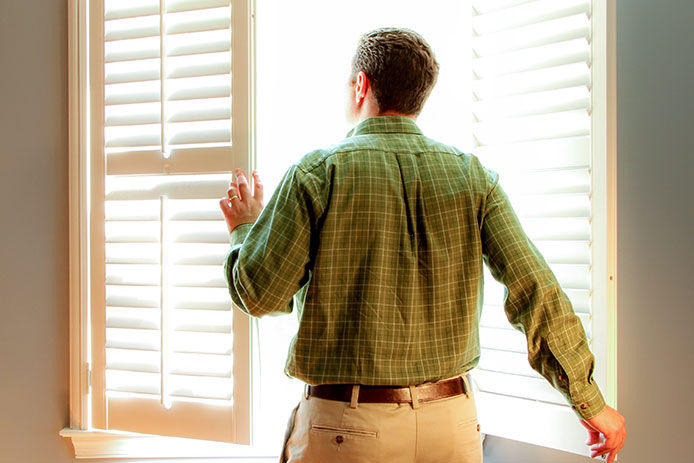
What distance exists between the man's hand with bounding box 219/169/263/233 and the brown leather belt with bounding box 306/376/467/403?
1.24 ft

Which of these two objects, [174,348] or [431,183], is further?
[174,348]

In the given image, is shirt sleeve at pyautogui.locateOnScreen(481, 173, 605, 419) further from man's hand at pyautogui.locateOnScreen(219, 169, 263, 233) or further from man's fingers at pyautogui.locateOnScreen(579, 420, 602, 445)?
man's hand at pyautogui.locateOnScreen(219, 169, 263, 233)

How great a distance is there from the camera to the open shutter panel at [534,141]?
1027 millimetres

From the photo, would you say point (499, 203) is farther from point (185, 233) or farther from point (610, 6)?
point (185, 233)

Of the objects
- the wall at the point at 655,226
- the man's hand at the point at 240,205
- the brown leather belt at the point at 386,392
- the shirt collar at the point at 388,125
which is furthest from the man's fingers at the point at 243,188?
the wall at the point at 655,226

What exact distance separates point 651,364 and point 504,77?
75cm

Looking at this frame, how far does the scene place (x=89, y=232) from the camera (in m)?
1.25

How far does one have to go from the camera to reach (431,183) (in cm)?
86

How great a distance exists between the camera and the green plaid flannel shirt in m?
0.83

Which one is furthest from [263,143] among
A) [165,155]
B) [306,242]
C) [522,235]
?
[522,235]

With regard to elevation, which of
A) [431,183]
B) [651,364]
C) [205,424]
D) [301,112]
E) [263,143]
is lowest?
[205,424]

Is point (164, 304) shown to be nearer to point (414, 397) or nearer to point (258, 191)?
point (258, 191)

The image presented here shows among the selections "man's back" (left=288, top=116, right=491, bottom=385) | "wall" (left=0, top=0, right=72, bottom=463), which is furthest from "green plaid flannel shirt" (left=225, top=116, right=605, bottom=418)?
"wall" (left=0, top=0, right=72, bottom=463)

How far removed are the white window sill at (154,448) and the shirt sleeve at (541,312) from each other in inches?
32.8
